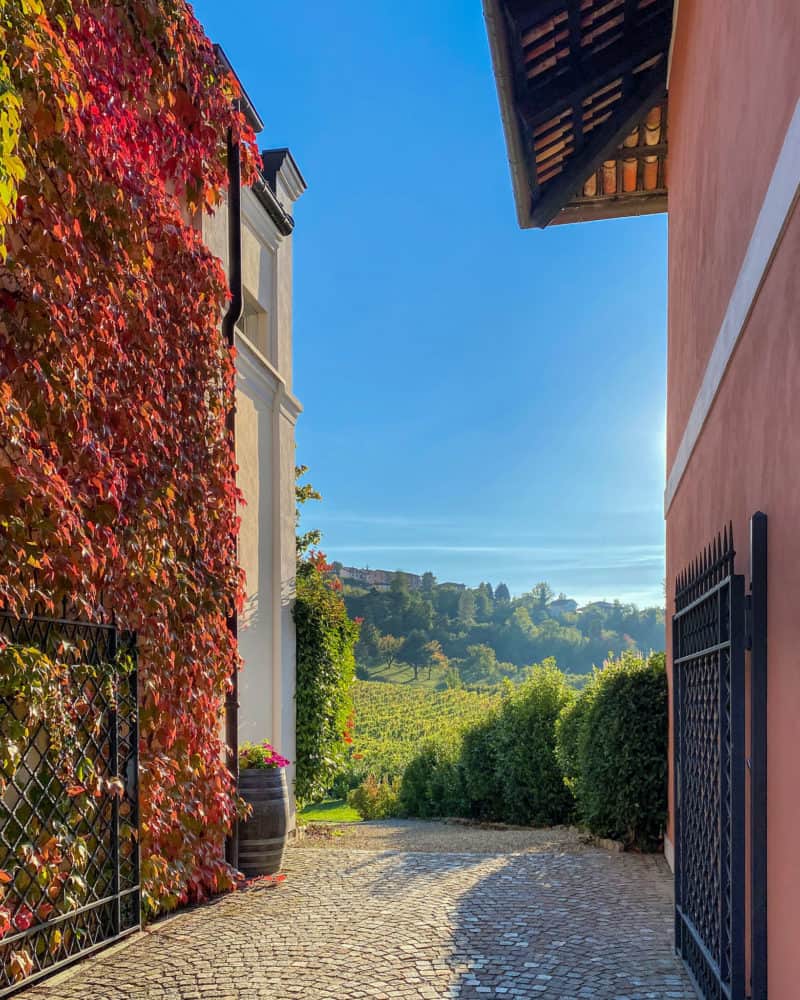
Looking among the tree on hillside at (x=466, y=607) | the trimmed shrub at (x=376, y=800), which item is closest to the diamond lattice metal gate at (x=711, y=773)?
the trimmed shrub at (x=376, y=800)

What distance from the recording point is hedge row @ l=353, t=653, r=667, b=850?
24.4 feet

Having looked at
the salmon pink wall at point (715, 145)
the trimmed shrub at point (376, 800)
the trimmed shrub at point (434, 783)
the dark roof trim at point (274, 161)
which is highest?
the dark roof trim at point (274, 161)

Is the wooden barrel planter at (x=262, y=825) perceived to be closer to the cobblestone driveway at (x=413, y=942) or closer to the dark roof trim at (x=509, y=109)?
the cobblestone driveway at (x=413, y=942)

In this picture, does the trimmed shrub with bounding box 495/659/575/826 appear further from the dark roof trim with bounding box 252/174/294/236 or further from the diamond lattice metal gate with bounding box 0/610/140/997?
the diamond lattice metal gate with bounding box 0/610/140/997

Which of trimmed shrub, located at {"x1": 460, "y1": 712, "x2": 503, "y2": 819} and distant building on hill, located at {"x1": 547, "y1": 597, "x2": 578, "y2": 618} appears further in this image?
distant building on hill, located at {"x1": 547, "y1": 597, "x2": 578, "y2": 618}

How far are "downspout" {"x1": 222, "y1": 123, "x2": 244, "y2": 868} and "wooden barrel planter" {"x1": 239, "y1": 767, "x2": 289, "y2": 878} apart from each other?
0.10 meters

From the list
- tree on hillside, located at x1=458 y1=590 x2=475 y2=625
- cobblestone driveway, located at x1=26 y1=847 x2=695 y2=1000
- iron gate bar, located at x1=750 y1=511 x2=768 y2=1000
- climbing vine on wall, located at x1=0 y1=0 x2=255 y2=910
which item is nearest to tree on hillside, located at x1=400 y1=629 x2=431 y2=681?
tree on hillside, located at x1=458 y1=590 x2=475 y2=625

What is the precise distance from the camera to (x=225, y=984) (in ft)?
13.6

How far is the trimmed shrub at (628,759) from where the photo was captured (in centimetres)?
738

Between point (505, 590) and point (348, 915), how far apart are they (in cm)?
6113

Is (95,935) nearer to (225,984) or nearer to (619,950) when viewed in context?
(225,984)

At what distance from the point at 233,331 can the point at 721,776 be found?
16.5 feet

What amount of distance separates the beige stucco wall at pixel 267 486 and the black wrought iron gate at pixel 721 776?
4.26 meters

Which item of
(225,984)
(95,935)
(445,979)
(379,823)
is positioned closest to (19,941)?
(95,935)
